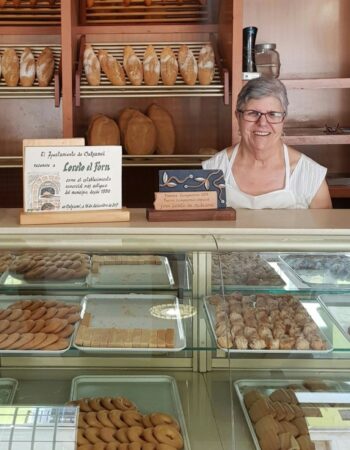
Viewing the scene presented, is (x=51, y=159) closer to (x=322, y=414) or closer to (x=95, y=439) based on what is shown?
(x=95, y=439)

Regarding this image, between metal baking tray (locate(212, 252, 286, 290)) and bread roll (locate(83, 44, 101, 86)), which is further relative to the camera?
bread roll (locate(83, 44, 101, 86))

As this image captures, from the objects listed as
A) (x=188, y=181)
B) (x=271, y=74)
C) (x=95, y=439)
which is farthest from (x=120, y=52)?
(x=95, y=439)

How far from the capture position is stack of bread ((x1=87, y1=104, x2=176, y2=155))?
299 cm

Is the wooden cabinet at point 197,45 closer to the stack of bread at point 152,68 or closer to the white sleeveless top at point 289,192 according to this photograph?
the stack of bread at point 152,68

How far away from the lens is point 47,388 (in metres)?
1.45

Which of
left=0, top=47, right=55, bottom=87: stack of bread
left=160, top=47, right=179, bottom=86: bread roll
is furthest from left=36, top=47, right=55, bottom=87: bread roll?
left=160, top=47, right=179, bottom=86: bread roll

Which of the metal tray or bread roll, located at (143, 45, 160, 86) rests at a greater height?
→ bread roll, located at (143, 45, 160, 86)

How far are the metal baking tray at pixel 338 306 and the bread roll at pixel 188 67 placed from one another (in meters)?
1.66

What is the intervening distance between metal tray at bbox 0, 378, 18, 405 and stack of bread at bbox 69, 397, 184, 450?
0.48 feet

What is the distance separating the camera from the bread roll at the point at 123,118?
3077 mm

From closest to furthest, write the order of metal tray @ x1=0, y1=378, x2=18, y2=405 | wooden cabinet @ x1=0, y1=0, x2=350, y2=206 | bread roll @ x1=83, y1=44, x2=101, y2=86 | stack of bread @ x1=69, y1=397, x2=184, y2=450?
stack of bread @ x1=69, y1=397, x2=184, y2=450, metal tray @ x1=0, y1=378, x2=18, y2=405, bread roll @ x1=83, y1=44, x2=101, y2=86, wooden cabinet @ x1=0, y1=0, x2=350, y2=206

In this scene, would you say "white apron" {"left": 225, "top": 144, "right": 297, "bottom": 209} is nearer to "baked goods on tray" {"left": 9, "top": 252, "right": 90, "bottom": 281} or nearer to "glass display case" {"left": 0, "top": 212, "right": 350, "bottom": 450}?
"glass display case" {"left": 0, "top": 212, "right": 350, "bottom": 450}

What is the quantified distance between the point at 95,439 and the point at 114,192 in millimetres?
561

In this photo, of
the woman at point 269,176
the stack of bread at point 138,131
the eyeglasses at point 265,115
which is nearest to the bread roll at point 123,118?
the stack of bread at point 138,131
